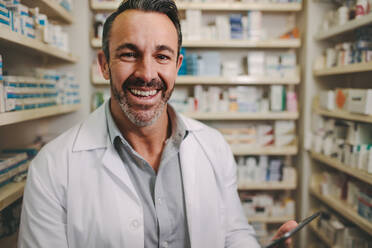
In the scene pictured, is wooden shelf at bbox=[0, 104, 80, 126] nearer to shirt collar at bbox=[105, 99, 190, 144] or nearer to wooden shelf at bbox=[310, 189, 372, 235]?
shirt collar at bbox=[105, 99, 190, 144]

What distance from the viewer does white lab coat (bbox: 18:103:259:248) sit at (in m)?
1.16

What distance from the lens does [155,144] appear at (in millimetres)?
1405

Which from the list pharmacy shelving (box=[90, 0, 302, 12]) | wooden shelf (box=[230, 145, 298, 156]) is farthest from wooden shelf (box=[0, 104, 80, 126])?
wooden shelf (box=[230, 145, 298, 156])

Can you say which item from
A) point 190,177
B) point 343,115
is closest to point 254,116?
point 343,115

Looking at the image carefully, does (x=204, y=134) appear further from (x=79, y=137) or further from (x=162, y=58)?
(x=79, y=137)

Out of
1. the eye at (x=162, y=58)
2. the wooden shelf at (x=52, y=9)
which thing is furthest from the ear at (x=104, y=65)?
the wooden shelf at (x=52, y=9)

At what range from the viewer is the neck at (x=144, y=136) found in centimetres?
135

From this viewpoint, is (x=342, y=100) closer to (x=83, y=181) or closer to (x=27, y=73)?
(x=83, y=181)

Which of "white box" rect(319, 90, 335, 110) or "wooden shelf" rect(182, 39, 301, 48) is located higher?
"wooden shelf" rect(182, 39, 301, 48)

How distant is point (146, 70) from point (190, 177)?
538mm

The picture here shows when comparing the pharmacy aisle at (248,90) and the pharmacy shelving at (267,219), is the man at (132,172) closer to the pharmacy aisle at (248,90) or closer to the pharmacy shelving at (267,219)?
the pharmacy aisle at (248,90)

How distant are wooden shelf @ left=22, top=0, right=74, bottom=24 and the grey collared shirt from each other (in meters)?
1.27

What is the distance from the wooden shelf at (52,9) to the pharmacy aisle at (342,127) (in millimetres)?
2319

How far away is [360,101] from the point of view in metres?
2.02
